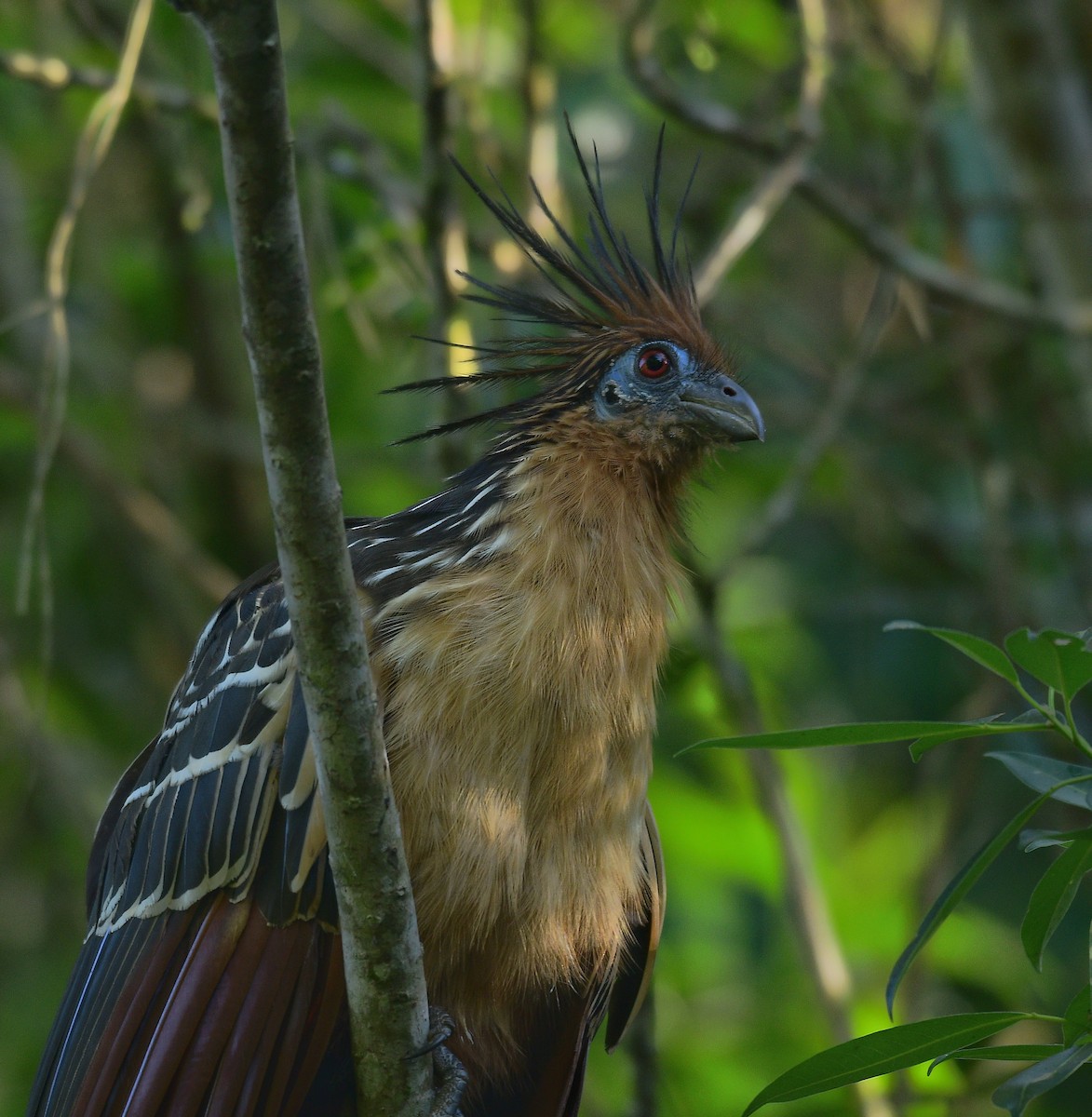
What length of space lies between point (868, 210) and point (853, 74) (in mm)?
738

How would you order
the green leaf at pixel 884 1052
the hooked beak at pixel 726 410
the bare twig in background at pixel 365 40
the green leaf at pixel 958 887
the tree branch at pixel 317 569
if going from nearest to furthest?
1. the tree branch at pixel 317 569
2. the green leaf at pixel 958 887
3. the green leaf at pixel 884 1052
4. the hooked beak at pixel 726 410
5. the bare twig in background at pixel 365 40

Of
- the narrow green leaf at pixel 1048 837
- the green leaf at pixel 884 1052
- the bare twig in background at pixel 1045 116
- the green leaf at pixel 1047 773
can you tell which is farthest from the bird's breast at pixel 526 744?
the bare twig in background at pixel 1045 116

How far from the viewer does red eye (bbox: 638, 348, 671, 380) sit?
3.79 metres

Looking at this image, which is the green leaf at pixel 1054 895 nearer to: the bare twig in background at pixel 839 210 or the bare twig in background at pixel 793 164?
the bare twig in background at pixel 793 164

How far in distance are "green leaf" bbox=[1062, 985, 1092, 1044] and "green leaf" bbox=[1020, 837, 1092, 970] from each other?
0.24 ft

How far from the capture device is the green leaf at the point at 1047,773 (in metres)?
2.17

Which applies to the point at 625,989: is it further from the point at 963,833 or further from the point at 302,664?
the point at 963,833

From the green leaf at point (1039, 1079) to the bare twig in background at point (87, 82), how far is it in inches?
156

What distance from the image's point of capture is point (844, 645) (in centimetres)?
716

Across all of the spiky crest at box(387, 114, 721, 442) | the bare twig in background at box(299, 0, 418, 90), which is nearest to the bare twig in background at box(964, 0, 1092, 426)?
the spiky crest at box(387, 114, 721, 442)

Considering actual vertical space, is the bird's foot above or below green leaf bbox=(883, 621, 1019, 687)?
below

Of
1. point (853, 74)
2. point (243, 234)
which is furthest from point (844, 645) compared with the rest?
point (243, 234)

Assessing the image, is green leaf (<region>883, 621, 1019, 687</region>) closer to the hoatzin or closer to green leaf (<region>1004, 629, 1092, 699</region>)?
green leaf (<region>1004, 629, 1092, 699</region>)

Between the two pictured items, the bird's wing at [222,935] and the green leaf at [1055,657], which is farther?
the bird's wing at [222,935]
